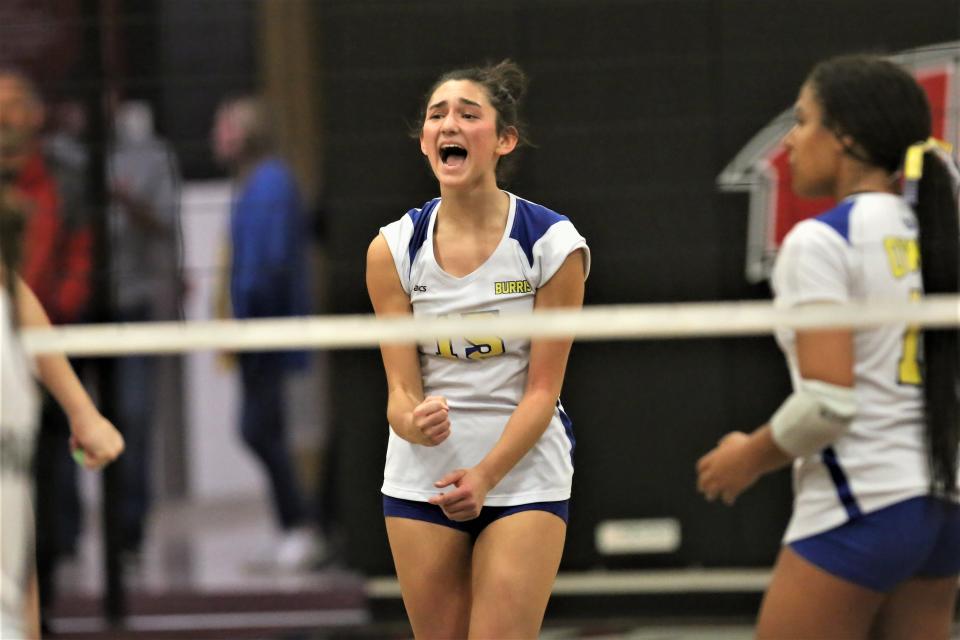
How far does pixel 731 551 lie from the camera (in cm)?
505

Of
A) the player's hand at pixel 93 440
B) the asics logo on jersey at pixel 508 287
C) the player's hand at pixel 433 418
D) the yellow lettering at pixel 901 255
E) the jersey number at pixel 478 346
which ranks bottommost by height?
the player's hand at pixel 93 440

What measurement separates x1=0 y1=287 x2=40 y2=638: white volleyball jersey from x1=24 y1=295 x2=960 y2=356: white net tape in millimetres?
368

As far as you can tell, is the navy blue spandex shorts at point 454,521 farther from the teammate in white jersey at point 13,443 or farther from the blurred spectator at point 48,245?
the blurred spectator at point 48,245

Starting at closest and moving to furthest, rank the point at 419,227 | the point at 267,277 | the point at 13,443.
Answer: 1. the point at 13,443
2. the point at 419,227
3. the point at 267,277

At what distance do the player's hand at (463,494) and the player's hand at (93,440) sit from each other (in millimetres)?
714

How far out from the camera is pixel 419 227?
278 centimetres

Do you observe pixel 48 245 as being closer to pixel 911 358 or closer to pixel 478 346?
pixel 478 346

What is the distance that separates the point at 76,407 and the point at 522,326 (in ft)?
3.19

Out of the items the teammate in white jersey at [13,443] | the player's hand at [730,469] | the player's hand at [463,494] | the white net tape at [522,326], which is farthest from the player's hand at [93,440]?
the player's hand at [730,469]

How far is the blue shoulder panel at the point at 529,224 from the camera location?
8.92 feet

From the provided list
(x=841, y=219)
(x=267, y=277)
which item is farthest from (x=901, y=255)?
(x=267, y=277)

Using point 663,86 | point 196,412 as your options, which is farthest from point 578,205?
point 196,412

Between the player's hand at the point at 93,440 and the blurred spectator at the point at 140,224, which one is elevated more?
the blurred spectator at the point at 140,224

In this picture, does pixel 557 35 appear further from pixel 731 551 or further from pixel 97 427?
pixel 97 427
